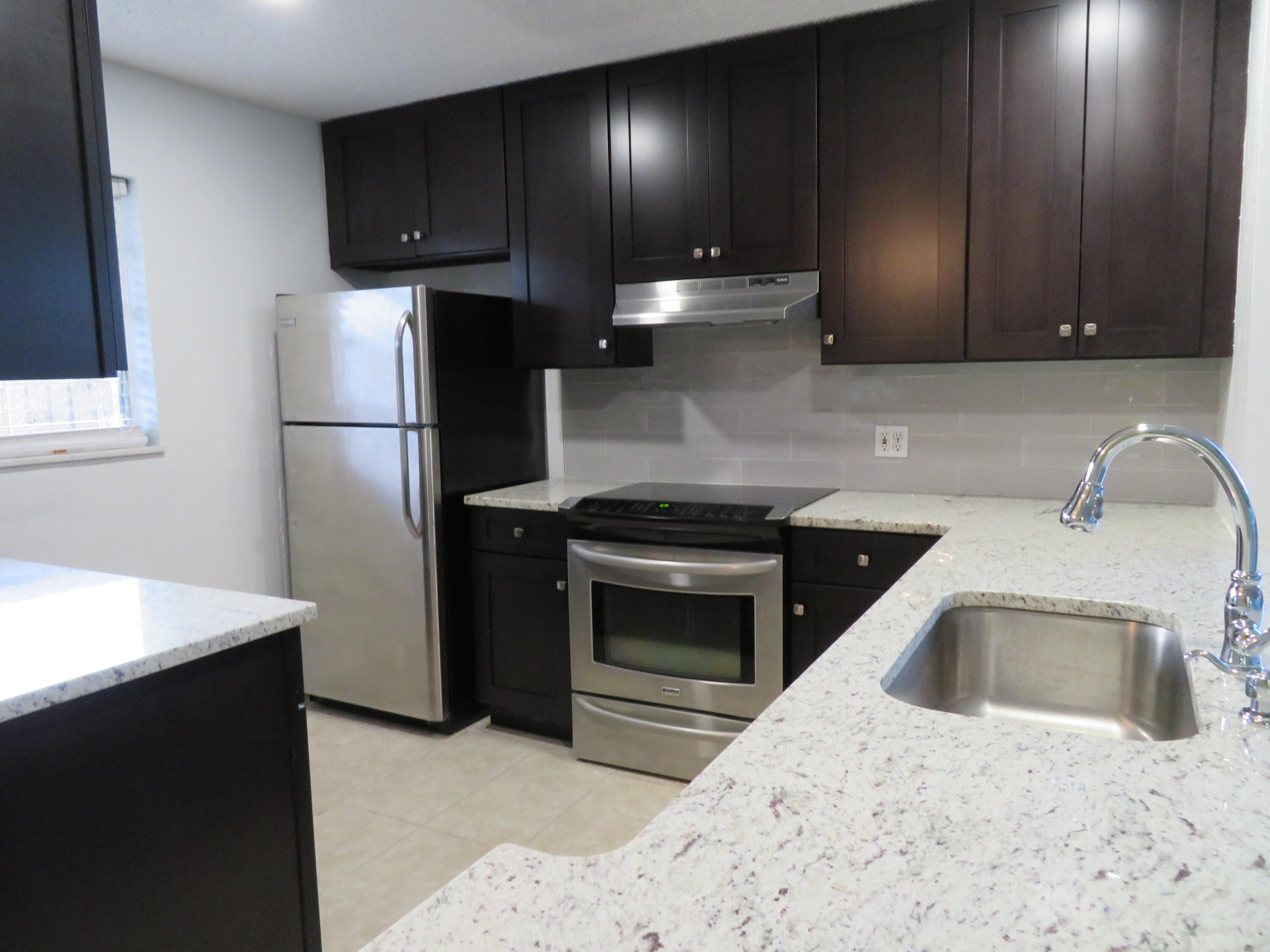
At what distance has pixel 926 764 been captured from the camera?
89cm

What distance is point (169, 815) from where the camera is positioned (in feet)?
4.70

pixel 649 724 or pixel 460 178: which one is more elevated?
pixel 460 178

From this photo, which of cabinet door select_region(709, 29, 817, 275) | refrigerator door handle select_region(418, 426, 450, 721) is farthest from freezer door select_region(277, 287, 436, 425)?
cabinet door select_region(709, 29, 817, 275)

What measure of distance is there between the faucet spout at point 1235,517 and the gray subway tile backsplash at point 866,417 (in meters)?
1.73

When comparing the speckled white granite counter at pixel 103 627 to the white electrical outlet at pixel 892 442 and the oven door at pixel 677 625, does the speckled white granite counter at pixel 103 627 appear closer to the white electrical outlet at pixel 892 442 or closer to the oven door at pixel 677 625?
the oven door at pixel 677 625

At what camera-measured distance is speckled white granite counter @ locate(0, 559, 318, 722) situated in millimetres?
1270

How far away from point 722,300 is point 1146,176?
1.24 meters

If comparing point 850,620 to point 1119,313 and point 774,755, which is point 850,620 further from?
point 774,755

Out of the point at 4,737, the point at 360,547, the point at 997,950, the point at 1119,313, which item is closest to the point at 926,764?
the point at 997,950

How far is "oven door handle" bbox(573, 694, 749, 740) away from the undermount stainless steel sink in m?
1.26

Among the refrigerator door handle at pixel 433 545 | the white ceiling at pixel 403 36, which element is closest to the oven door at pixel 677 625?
the refrigerator door handle at pixel 433 545

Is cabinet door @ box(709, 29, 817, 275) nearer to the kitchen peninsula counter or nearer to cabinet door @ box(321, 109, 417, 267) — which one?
cabinet door @ box(321, 109, 417, 267)

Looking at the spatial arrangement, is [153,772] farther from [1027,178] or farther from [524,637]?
[1027,178]

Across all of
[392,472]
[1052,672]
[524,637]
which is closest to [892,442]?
[524,637]
